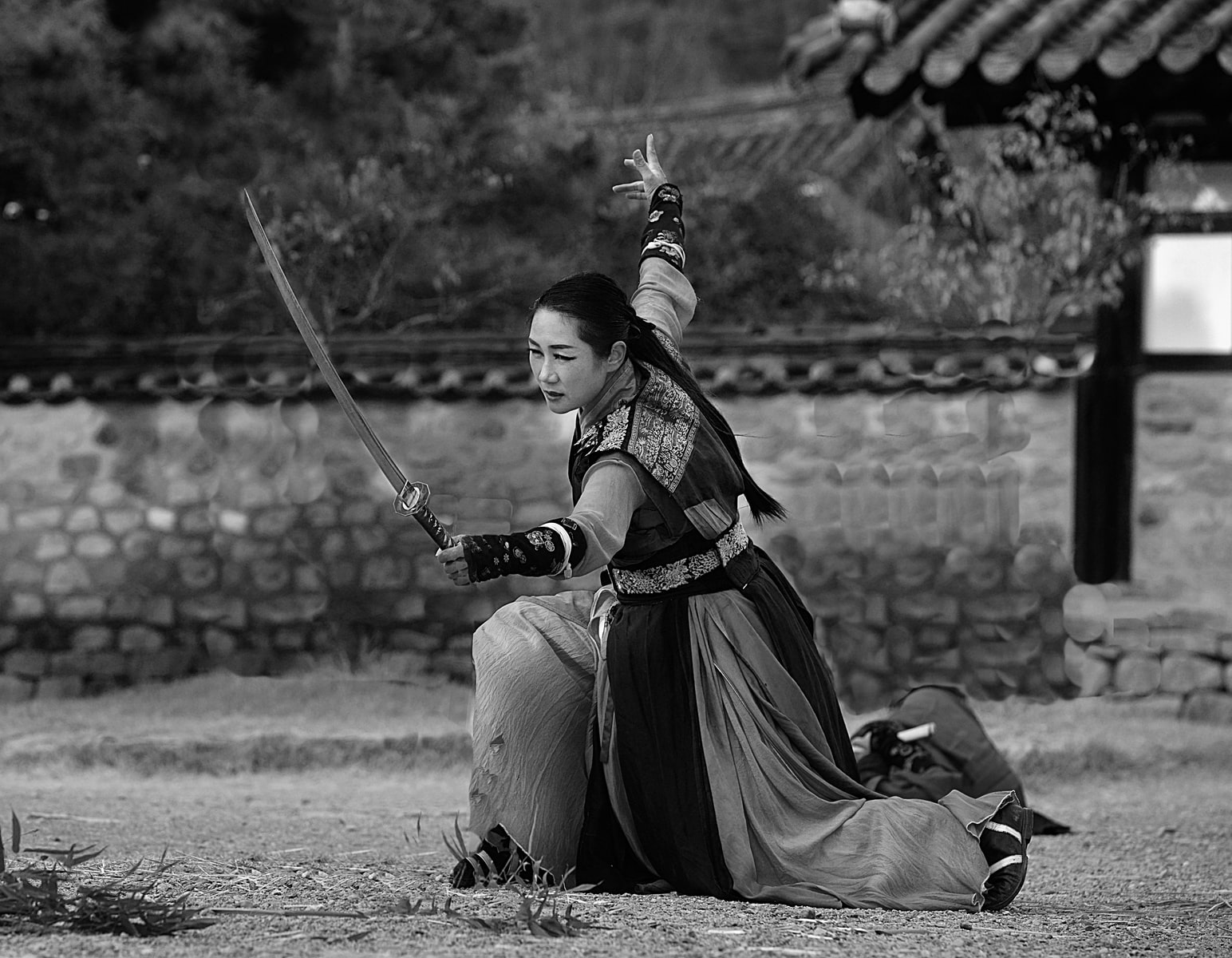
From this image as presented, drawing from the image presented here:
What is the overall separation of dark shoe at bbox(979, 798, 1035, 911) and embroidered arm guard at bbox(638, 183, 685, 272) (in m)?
1.52

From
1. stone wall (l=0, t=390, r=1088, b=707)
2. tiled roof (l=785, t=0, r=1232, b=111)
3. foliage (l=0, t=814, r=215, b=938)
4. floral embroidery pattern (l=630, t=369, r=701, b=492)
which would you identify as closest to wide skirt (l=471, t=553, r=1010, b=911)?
floral embroidery pattern (l=630, t=369, r=701, b=492)

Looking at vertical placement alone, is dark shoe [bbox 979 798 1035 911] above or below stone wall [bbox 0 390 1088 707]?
below

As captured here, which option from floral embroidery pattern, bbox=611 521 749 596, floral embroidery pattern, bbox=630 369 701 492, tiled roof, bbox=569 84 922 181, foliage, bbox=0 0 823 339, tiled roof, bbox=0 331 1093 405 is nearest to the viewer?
floral embroidery pattern, bbox=630 369 701 492

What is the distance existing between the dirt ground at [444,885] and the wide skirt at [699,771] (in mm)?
126

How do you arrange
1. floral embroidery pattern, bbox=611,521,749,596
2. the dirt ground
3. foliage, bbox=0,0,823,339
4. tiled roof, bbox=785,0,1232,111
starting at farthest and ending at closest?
foliage, bbox=0,0,823,339 < tiled roof, bbox=785,0,1232,111 < floral embroidery pattern, bbox=611,521,749,596 < the dirt ground

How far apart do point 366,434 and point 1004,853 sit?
5.46ft

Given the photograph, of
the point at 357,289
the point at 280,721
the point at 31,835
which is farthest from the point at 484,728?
the point at 357,289

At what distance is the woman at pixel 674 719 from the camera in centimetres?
382

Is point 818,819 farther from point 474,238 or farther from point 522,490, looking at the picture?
point 474,238

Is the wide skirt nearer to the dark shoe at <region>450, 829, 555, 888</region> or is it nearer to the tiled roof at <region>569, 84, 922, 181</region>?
the dark shoe at <region>450, 829, 555, 888</region>

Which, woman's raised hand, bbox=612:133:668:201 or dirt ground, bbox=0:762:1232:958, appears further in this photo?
woman's raised hand, bbox=612:133:668:201

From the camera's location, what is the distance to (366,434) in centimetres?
341

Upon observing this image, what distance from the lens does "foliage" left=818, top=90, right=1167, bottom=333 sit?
857 cm

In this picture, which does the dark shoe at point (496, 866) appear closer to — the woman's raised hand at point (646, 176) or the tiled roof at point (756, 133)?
the woman's raised hand at point (646, 176)
